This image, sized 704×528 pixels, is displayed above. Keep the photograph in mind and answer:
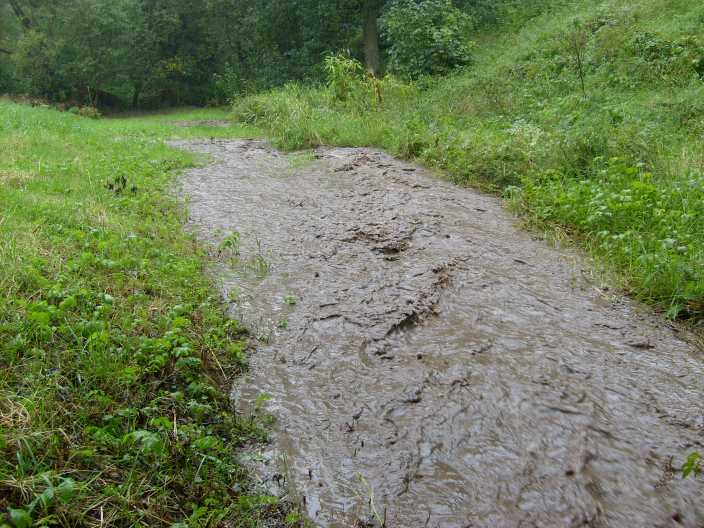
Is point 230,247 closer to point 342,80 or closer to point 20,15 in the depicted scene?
point 342,80

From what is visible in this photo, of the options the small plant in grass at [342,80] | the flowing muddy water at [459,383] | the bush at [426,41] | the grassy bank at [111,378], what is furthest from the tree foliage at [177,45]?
the grassy bank at [111,378]

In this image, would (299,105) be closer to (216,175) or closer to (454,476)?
(216,175)

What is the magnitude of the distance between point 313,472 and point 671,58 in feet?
35.0

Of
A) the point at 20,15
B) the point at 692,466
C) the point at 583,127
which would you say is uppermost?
the point at 20,15

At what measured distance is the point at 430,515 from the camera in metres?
2.64

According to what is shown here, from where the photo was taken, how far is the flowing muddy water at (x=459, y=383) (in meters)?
2.74

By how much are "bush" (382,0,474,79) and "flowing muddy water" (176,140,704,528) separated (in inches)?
449

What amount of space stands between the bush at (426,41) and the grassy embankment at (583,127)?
1028mm

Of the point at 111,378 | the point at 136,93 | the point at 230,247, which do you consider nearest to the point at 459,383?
the point at 111,378

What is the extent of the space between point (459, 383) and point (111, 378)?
83.9 inches

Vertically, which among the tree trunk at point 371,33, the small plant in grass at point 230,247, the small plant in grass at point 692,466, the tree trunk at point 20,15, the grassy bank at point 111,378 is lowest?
the small plant in grass at point 692,466

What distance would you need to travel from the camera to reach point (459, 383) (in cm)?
358

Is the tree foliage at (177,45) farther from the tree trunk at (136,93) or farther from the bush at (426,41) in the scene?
the bush at (426,41)

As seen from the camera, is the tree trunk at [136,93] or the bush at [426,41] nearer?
the bush at [426,41]
